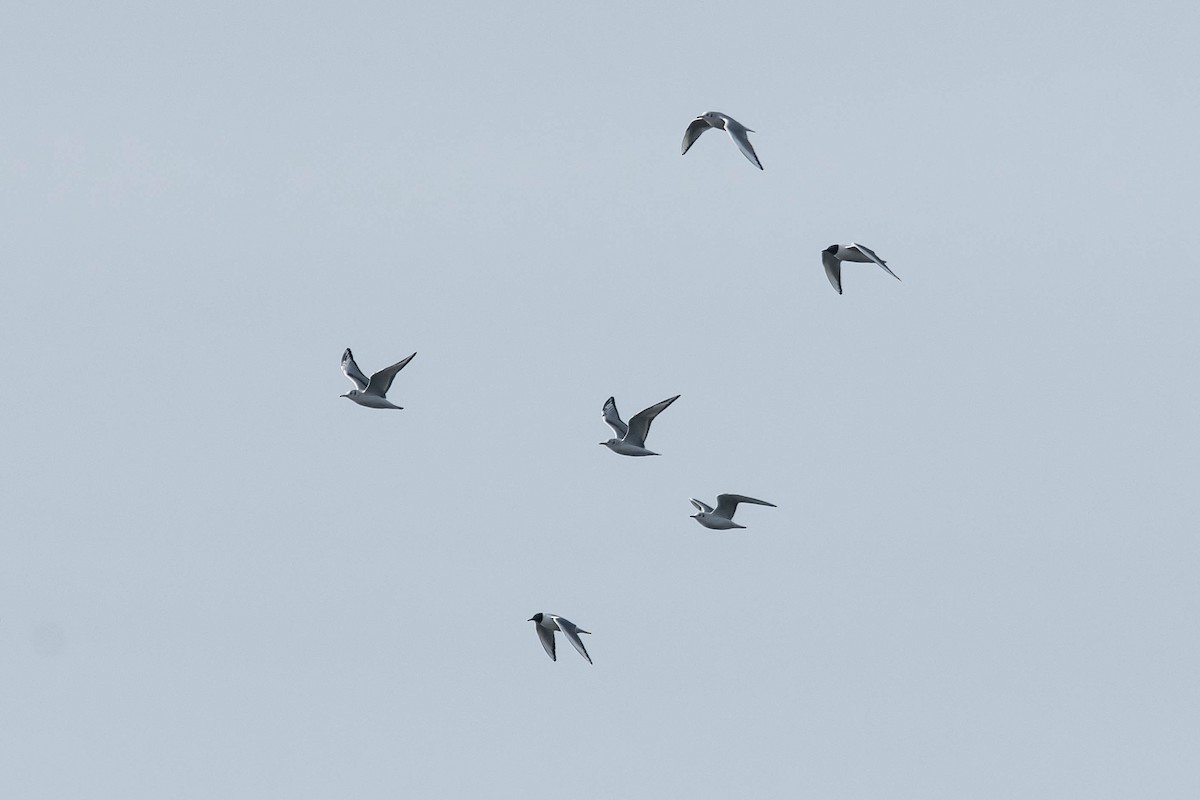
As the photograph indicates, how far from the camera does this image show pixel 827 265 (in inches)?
3494

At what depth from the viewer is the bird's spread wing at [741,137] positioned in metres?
83.0

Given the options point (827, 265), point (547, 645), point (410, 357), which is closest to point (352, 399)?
point (410, 357)

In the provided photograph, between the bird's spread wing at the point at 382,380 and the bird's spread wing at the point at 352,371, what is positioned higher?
the bird's spread wing at the point at 352,371

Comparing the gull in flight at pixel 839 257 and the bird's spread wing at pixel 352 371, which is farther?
the bird's spread wing at pixel 352 371

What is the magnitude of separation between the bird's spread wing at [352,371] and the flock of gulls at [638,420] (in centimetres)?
9

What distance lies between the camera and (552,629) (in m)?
94.8

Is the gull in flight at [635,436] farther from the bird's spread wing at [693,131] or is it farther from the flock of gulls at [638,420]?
the bird's spread wing at [693,131]

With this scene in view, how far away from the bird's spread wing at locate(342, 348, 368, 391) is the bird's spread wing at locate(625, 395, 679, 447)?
10.8 metres

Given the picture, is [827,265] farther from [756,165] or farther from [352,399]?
[352,399]

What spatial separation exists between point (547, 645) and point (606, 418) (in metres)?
8.86

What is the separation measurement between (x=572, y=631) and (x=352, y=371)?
48.5ft

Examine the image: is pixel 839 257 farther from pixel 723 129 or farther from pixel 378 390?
pixel 378 390

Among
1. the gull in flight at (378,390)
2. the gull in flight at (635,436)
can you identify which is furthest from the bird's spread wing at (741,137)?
the gull in flight at (378,390)

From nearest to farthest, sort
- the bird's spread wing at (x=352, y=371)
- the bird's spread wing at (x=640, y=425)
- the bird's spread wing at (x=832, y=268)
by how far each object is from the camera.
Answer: the bird's spread wing at (x=832, y=268) < the bird's spread wing at (x=640, y=425) < the bird's spread wing at (x=352, y=371)
